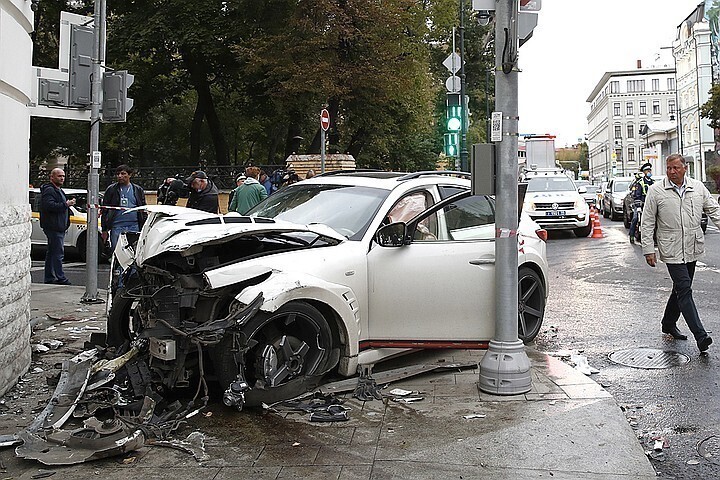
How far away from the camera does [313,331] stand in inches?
234

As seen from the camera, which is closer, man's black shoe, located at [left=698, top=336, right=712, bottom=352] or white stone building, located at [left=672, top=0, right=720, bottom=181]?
man's black shoe, located at [left=698, top=336, right=712, bottom=352]

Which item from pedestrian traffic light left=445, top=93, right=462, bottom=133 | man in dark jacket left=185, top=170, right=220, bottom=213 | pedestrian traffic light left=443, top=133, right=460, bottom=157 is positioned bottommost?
man in dark jacket left=185, top=170, right=220, bottom=213

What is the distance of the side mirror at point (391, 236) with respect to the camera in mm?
6406

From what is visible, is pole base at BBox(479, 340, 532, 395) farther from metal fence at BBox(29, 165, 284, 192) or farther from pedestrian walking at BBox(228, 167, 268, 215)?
metal fence at BBox(29, 165, 284, 192)

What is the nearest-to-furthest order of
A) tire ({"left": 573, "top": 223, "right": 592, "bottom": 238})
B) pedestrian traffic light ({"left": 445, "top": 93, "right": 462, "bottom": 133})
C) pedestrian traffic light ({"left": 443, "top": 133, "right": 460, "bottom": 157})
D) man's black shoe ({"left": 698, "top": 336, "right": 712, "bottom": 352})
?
man's black shoe ({"left": 698, "top": 336, "right": 712, "bottom": 352})
tire ({"left": 573, "top": 223, "right": 592, "bottom": 238})
pedestrian traffic light ({"left": 445, "top": 93, "right": 462, "bottom": 133})
pedestrian traffic light ({"left": 443, "top": 133, "right": 460, "bottom": 157})

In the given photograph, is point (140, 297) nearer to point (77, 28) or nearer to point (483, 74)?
point (77, 28)

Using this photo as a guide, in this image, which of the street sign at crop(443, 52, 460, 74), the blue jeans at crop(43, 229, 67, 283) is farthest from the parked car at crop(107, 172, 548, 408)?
the street sign at crop(443, 52, 460, 74)

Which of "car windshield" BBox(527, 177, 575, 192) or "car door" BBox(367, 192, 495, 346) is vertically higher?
"car windshield" BBox(527, 177, 575, 192)

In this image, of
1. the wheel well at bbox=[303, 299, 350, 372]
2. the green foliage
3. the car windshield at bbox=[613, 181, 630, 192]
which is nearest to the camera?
the wheel well at bbox=[303, 299, 350, 372]

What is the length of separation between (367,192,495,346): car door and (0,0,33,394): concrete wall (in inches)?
117

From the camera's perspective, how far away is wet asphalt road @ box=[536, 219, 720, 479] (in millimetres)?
5164

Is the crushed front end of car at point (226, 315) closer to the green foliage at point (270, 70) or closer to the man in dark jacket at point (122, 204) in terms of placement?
the man in dark jacket at point (122, 204)

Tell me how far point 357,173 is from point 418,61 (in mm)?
22883

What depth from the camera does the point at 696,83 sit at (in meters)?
90.0
